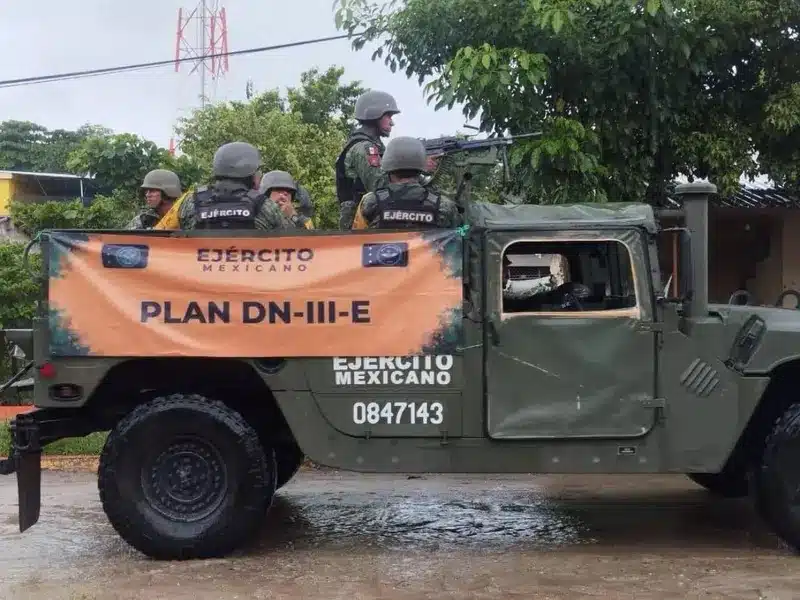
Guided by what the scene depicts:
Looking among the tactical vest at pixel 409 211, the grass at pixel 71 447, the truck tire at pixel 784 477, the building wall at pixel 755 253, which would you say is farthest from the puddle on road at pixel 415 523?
the building wall at pixel 755 253

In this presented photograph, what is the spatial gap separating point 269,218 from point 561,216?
5.81 feet

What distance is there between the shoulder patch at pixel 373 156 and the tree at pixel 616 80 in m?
1.40

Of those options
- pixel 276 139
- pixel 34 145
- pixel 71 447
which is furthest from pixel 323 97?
pixel 34 145

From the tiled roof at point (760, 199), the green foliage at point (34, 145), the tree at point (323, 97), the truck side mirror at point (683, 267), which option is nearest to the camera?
the truck side mirror at point (683, 267)

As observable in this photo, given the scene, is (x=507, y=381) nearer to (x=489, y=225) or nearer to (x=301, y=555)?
(x=489, y=225)

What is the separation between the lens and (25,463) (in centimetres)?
519

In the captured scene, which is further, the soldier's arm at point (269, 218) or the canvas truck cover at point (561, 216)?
the soldier's arm at point (269, 218)

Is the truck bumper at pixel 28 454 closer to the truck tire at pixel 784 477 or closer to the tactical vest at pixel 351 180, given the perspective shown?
the tactical vest at pixel 351 180

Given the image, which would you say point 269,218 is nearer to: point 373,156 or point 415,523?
point 373,156

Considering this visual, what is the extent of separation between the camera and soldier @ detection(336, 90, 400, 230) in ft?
21.0

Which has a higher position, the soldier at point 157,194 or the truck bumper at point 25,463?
the soldier at point 157,194

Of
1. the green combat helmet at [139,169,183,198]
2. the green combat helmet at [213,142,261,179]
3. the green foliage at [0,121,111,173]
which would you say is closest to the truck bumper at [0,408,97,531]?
the green combat helmet at [213,142,261,179]

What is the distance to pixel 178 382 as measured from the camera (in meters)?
5.47

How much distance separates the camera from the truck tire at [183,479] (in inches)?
204
